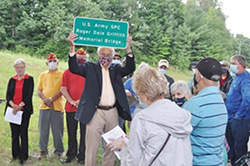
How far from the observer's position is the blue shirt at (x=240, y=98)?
5.10 meters

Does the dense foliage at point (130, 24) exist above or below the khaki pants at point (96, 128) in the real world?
above

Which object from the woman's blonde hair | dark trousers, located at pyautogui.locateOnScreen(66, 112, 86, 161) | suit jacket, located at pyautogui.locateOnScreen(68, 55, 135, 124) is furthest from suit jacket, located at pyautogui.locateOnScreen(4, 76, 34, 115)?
the woman's blonde hair

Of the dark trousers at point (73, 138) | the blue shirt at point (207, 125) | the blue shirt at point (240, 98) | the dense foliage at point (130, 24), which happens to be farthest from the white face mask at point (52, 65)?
the dense foliage at point (130, 24)

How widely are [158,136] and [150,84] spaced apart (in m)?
0.44

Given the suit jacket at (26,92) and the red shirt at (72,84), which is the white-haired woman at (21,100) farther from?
the red shirt at (72,84)

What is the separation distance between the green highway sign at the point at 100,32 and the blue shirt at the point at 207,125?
6.14 ft

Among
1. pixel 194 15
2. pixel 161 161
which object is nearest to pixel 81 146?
pixel 161 161

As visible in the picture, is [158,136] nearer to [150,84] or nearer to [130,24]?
[150,84]

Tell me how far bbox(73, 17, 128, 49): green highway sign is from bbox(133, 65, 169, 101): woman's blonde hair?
1.77 m

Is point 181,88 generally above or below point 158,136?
above

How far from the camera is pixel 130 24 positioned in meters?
41.7

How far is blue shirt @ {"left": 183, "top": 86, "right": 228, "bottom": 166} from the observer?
2.62 m

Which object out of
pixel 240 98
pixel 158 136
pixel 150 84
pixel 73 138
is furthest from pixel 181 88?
pixel 73 138

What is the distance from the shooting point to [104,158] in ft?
15.0
